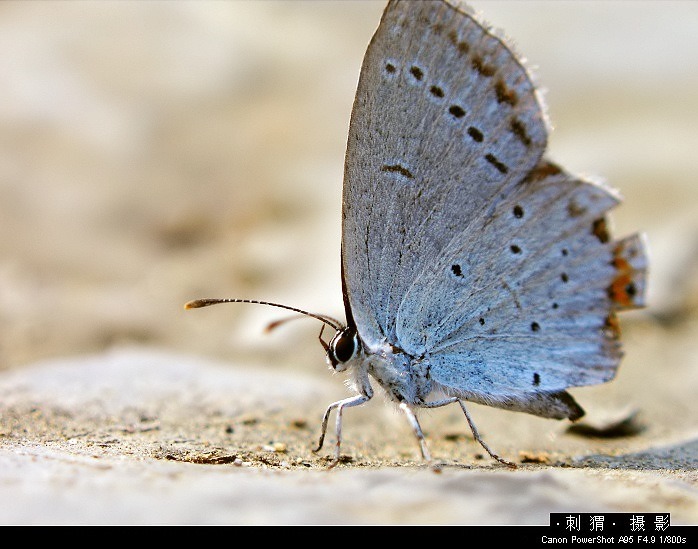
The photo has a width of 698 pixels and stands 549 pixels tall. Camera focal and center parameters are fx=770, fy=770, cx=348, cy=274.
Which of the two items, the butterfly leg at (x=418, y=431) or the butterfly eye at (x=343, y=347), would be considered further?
the butterfly eye at (x=343, y=347)

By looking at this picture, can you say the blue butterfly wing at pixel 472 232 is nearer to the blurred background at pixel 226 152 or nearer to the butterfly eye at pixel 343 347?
the butterfly eye at pixel 343 347

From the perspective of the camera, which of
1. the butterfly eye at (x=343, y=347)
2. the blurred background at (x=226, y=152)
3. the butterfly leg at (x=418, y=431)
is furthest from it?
the blurred background at (x=226, y=152)

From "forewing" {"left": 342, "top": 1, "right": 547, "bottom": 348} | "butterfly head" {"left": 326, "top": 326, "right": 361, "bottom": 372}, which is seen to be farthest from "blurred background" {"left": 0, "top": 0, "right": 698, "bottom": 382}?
"forewing" {"left": 342, "top": 1, "right": 547, "bottom": 348}

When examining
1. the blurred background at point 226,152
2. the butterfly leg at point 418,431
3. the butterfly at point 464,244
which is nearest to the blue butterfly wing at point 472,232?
the butterfly at point 464,244

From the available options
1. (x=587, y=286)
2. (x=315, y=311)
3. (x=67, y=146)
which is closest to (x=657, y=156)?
(x=315, y=311)

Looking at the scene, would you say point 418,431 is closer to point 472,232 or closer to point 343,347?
point 343,347

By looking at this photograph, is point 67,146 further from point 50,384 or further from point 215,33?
point 50,384

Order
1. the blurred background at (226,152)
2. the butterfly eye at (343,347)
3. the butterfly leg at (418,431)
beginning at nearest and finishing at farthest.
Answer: the butterfly leg at (418,431) < the butterfly eye at (343,347) < the blurred background at (226,152)
